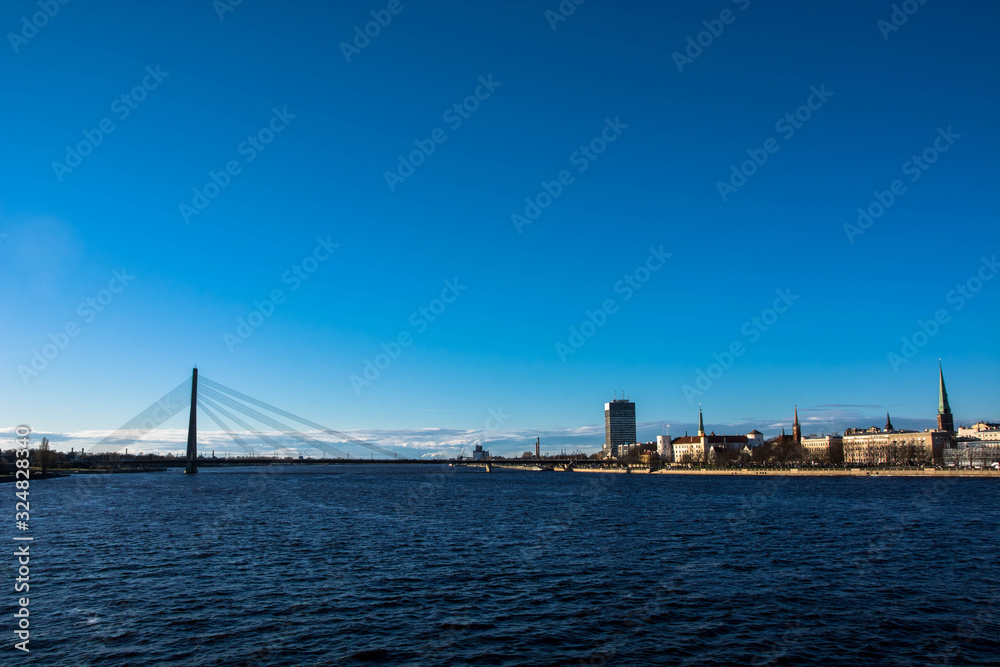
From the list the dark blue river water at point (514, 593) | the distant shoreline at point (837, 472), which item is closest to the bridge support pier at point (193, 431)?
the distant shoreline at point (837, 472)

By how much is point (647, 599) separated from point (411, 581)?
30.3 feet

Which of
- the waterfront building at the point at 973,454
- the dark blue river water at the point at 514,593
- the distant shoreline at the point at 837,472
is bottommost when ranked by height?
the distant shoreline at the point at 837,472

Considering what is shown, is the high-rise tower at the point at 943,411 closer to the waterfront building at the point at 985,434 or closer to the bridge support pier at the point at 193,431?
the waterfront building at the point at 985,434

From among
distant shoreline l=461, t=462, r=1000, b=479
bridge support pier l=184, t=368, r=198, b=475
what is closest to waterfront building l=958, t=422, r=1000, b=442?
distant shoreline l=461, t=462, r=1000, b=479

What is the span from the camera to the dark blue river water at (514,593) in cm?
1691

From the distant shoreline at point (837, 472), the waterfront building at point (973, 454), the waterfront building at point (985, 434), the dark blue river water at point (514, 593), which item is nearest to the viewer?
the dark blue river water at point (514, 593)

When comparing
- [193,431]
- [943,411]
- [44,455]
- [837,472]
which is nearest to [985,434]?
[943,411]

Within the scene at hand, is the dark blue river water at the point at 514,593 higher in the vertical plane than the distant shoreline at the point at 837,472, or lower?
higher

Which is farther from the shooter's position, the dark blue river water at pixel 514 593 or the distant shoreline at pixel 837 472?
the distant shoreline at pixel 837 472

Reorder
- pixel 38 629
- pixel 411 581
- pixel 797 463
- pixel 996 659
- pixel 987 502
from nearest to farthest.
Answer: pixel 996 659, pixel 38 629, pixel 411 581, pixel 987 502, pixel 797 463

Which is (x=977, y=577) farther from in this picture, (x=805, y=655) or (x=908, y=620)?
(x=805, y=655)

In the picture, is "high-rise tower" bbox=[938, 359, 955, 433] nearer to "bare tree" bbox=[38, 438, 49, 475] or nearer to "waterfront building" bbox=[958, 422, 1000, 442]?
"waterfront building" bbox=[958, 422, 1000, 442]

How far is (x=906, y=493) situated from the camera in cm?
7394

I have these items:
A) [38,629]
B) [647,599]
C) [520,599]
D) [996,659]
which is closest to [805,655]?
[996,659]
